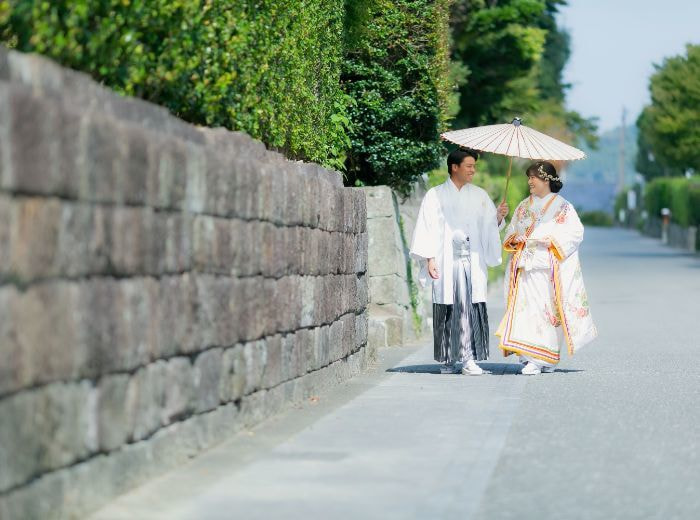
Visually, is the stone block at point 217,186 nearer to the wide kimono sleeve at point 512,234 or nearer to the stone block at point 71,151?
the stone block at point 71,151

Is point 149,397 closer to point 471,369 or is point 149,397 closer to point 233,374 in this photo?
point 233,374

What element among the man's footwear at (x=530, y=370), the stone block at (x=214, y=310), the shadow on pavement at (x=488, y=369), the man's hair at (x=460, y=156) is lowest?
the shadow on pavement at (x=488, y=369)

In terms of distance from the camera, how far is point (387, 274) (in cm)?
1719

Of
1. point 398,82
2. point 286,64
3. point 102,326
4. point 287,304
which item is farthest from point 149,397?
point 398,82

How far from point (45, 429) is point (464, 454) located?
3150mm

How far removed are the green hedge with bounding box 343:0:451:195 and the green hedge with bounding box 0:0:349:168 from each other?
364 centimetres

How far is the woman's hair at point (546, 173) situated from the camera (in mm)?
13984

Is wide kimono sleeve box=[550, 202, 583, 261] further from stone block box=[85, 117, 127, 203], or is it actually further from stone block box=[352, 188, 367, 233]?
stone block box=[85, 117, 127, 203]

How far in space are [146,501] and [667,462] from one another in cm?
293

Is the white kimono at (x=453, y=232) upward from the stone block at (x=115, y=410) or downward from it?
upward

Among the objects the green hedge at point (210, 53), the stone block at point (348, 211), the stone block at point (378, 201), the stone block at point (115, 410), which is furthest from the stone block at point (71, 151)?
the stone block at point (378, 201)

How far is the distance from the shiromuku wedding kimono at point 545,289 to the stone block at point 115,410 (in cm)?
704

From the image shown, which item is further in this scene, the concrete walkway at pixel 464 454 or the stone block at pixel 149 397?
the stone block at pixel 149 397

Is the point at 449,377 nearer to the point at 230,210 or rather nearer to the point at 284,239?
the point at 284,239
